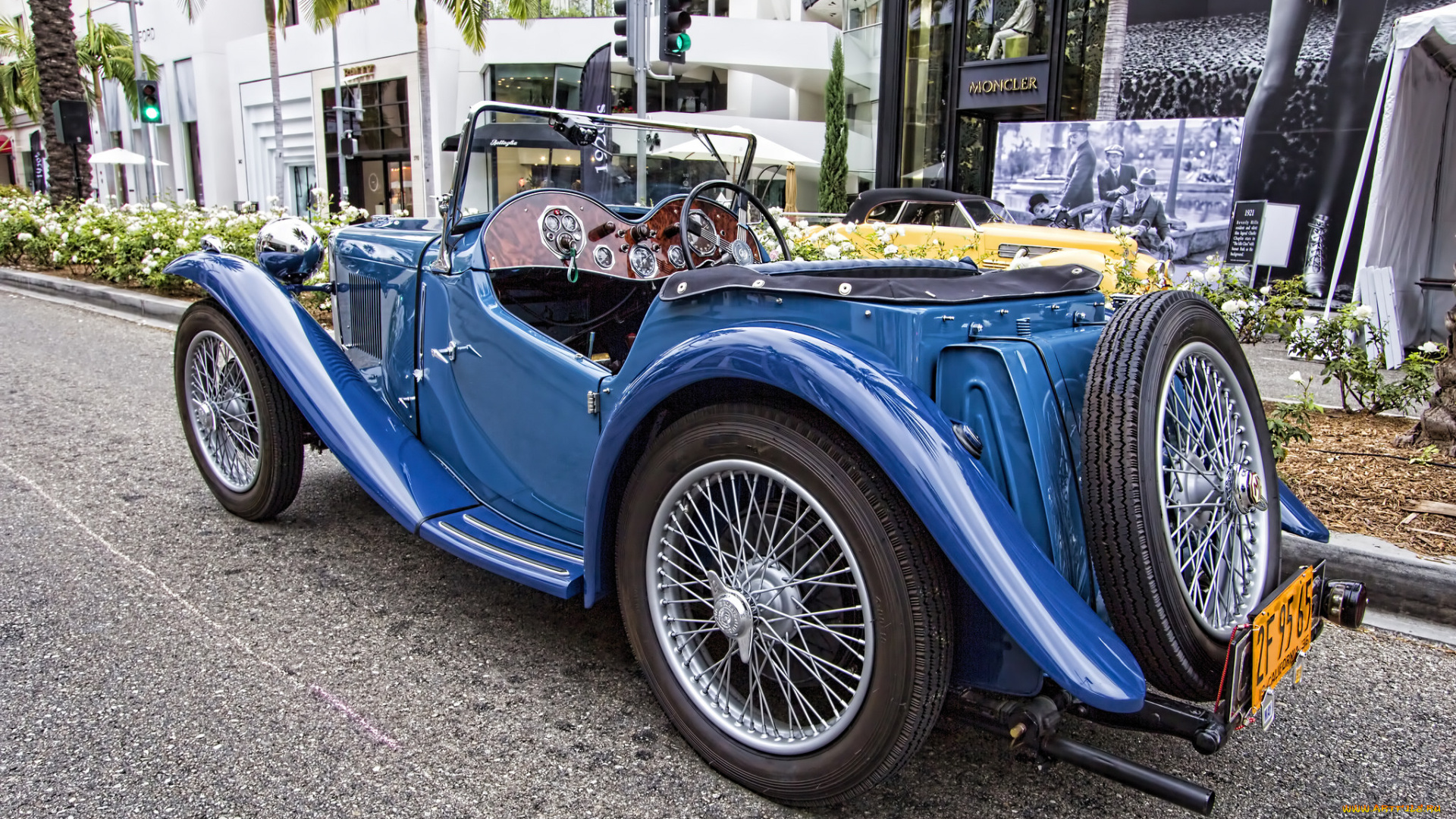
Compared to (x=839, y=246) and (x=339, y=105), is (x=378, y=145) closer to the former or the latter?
(x=339, y=105)

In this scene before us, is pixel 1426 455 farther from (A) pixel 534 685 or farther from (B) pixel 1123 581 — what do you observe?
(A) pixel 534 685

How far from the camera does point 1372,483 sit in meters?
3.89

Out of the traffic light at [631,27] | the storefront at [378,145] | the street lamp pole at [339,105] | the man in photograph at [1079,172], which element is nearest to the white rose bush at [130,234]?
the traffic light at [631,27]

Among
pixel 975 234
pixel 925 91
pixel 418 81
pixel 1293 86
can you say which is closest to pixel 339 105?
pixel 418 81

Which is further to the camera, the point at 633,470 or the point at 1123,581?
the point at 633,470

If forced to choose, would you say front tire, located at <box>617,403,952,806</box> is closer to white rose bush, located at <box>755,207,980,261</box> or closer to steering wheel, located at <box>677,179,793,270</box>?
steering wheel, located at <box>677,179,793,270</box>

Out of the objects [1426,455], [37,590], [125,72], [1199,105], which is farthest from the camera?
[125,72]

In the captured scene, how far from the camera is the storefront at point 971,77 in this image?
1662cm

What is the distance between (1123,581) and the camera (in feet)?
5.75

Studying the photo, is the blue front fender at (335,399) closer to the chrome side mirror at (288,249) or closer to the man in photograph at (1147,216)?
the chrome side mirror at (288,249)

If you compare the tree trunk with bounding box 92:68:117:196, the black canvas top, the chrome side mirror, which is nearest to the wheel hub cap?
the black canvas top

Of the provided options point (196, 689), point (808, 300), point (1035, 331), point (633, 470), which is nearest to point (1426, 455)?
point (1035, 331)

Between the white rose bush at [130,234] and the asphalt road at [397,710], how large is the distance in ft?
21.2

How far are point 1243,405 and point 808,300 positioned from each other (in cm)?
114
